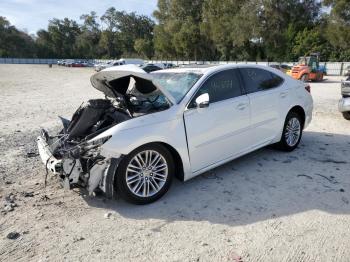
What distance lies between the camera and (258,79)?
5621 mm

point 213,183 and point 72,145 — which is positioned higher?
point 72,145

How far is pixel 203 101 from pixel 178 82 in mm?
753

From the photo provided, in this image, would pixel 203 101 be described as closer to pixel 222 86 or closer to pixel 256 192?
pixel 222 86

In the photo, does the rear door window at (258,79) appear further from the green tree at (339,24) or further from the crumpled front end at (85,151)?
the green tree at (339,24)

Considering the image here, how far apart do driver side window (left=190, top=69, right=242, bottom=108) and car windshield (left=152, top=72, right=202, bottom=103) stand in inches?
6.8

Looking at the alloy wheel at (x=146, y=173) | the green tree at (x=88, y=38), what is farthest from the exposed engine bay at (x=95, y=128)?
the green tree at (x=88, y=38)

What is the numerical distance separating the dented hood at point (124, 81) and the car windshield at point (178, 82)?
18 cm

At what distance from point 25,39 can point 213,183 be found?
112798 mm

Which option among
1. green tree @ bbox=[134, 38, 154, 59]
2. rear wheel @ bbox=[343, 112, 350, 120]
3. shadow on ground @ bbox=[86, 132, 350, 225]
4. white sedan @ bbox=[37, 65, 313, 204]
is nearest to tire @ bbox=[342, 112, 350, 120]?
rear wheel @ bbox=[343, 112, 350, 120]

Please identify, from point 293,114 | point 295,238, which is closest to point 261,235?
point 295,238

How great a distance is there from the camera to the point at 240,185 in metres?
4.79

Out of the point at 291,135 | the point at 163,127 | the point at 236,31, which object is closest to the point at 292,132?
the point at 291,135

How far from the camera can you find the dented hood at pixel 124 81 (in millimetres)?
4459

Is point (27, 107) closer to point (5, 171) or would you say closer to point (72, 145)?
point (5, 171)
